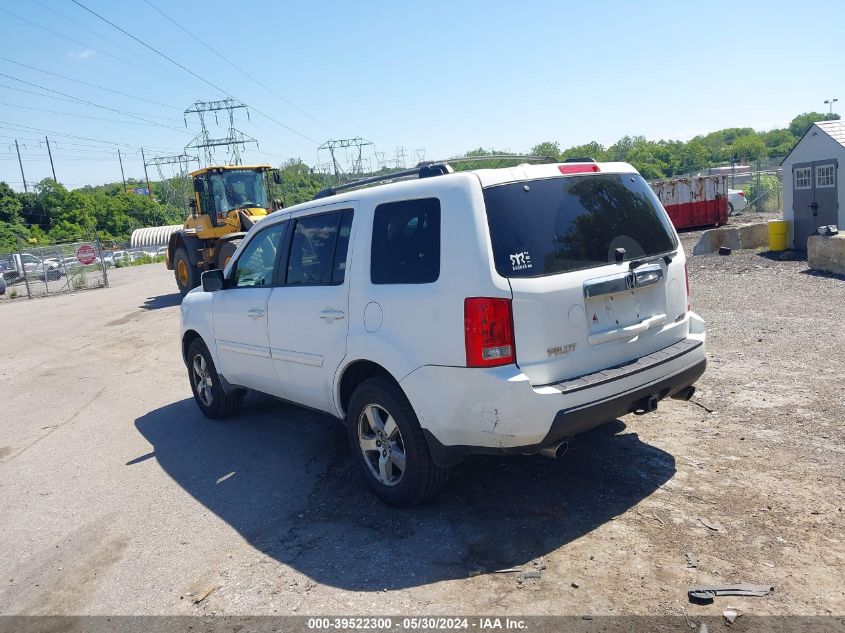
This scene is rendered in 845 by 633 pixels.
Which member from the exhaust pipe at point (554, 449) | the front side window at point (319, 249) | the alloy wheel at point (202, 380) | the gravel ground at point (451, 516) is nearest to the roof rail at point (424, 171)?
the front side window at point (319, 249)

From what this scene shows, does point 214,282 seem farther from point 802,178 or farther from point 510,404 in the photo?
point 802,178

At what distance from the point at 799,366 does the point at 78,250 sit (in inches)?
1193

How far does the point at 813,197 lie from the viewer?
1644 centimetres

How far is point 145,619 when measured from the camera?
346cm

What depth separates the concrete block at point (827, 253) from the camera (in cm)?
1224

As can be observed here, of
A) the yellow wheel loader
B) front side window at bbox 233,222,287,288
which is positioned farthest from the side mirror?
the yellow wheel loader

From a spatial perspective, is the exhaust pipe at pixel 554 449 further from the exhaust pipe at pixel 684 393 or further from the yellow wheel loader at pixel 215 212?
the yellow wheel loader at pixel 215 212

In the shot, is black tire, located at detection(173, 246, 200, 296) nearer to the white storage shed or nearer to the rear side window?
the rear side window

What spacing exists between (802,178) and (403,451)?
16.7 meters

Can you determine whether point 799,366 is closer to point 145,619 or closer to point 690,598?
point 690,598

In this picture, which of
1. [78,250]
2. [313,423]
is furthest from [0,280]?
[313,423]

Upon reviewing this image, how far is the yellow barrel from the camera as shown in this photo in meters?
16.6

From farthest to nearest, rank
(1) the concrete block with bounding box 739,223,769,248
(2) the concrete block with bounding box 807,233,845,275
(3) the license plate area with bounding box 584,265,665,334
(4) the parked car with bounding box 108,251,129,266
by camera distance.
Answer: (4) the parked car with bounding box 108,251,129,266, (1) the concrete block with bounding box 739,223,769,248, (2) the concrete block with bounding box 807,233,845,275, (3) the license plate area with bounding box 584,265,665,334

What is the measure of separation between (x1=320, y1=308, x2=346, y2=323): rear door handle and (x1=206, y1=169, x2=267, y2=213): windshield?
14484 mm
